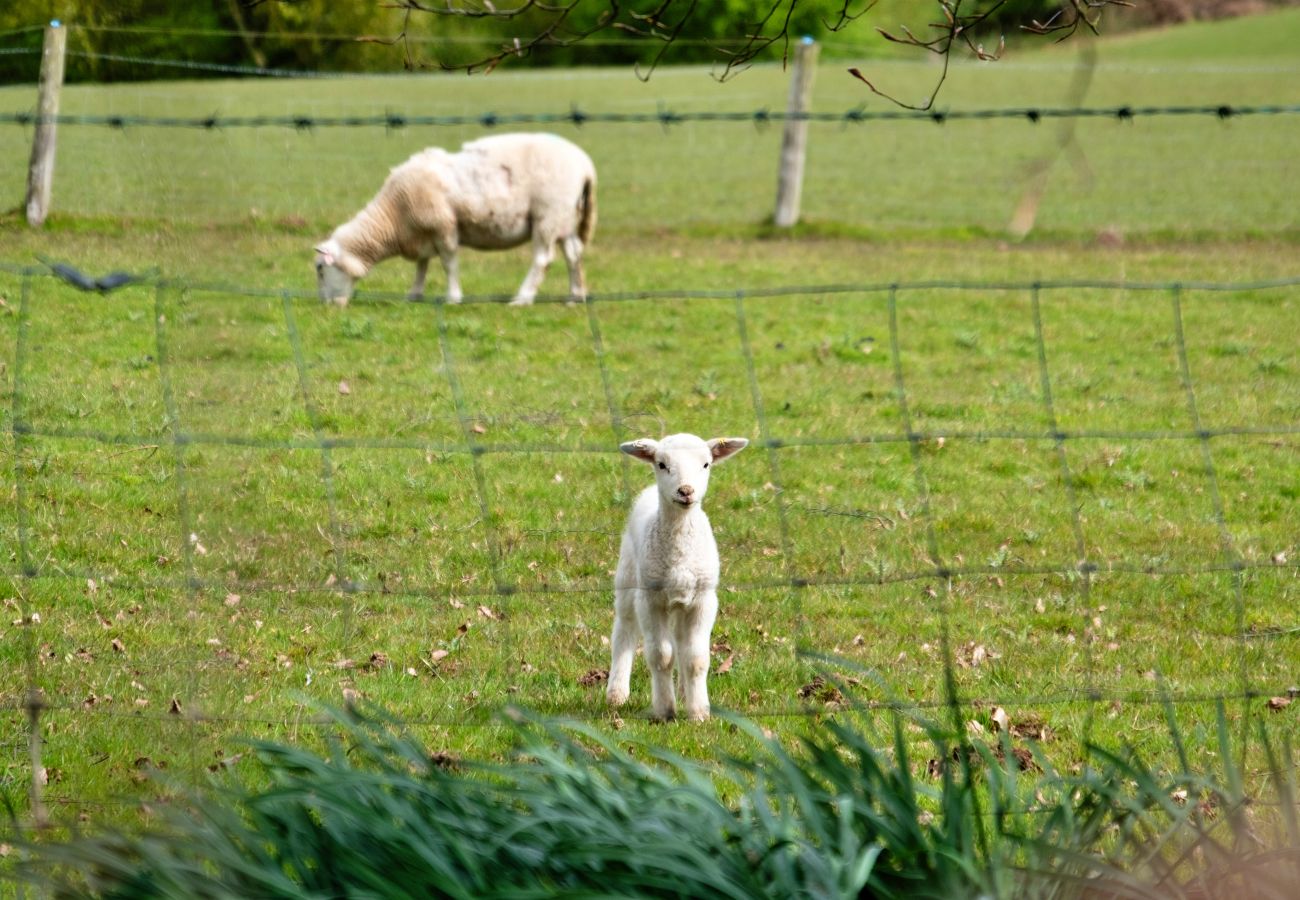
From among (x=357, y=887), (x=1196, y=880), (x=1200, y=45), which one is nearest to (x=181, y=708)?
(x=357, y=887)

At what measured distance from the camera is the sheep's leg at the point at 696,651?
5734 mm

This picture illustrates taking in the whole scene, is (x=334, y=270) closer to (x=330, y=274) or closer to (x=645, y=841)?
(x=330, y=274)

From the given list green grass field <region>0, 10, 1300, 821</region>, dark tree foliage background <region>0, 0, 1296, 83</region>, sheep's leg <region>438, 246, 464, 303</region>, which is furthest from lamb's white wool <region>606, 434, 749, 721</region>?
sheep's leg <region>438, 246, 464, 303</region>

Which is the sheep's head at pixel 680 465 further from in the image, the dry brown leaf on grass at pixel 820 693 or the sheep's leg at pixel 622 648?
the dry brown leaf on grass at pixel 820 693

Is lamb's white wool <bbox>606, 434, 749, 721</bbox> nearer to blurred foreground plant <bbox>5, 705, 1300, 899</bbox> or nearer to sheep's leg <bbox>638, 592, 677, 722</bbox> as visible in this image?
sheep's leg <bbox>638, 592, 677, 722</bbox>

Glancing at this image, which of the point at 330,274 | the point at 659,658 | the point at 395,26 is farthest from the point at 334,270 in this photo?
the point at 659,658

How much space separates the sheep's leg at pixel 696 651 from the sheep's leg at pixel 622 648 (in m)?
0.23

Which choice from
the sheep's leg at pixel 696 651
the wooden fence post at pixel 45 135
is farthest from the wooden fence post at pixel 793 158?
the sheep's leg at pixel 696 651

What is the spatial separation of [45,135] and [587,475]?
825cm

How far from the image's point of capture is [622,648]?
19.5 ft

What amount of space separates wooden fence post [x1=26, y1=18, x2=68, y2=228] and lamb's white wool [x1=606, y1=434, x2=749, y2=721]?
9.99 metres

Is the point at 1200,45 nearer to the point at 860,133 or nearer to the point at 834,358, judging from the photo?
the point at 834,358

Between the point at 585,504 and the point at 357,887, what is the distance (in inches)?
194

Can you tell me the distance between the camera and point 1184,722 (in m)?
5.71
